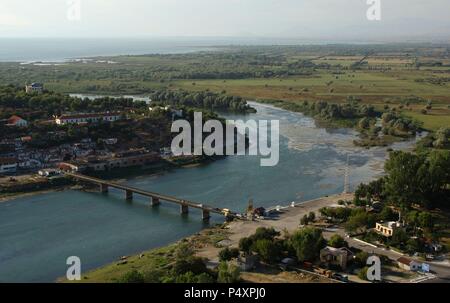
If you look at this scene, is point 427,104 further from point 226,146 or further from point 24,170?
point 24,170

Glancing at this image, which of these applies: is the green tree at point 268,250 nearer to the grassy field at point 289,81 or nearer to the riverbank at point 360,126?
the riverbank at point 360,126

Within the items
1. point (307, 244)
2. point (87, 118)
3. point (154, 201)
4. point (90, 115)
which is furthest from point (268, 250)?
point (90, 115)

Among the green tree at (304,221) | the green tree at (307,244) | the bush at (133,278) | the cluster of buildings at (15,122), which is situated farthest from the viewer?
the cluster of buildings at (15,122)

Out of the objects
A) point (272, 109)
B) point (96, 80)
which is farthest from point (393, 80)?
point (96, 80)

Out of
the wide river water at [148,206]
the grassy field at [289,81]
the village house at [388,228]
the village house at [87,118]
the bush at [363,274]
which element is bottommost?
the wide river water at [148,206]

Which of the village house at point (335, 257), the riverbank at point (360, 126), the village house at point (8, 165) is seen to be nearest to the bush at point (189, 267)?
the village house at point (335, 257)

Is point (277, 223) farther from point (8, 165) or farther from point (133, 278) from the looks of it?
point (8, 165)
